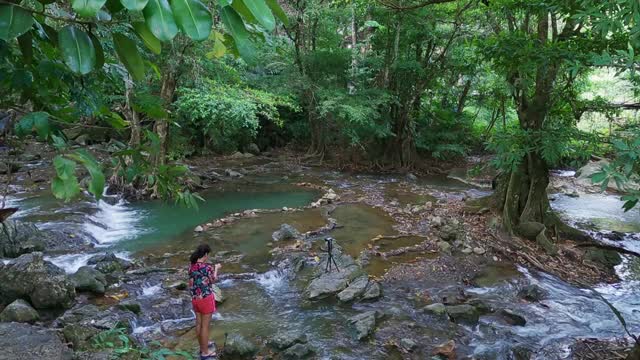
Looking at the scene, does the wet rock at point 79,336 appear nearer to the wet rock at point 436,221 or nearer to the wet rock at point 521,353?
the wet rock at point 521,353

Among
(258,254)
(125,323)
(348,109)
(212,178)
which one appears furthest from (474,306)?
(212,178)

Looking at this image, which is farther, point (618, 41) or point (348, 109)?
point (348, 109)

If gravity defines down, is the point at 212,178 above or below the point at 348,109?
below

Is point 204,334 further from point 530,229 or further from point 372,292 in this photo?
point 530,229

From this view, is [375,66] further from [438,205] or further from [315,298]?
[315,298]

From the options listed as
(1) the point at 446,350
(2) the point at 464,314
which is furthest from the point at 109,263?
(2) the point at 464,314

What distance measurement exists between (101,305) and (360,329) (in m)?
3.42

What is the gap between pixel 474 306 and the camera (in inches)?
256

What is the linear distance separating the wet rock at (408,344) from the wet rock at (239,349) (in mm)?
1721

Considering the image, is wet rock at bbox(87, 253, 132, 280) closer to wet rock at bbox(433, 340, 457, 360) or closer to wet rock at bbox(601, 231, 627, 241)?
wet rock at bbox(433, 340, 457, 360)

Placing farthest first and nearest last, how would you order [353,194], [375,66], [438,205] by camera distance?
[375,66]
[353,194]
[438,205]

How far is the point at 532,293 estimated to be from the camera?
697 cm

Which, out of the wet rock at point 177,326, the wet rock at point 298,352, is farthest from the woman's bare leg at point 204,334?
the wet rock at point 298,352

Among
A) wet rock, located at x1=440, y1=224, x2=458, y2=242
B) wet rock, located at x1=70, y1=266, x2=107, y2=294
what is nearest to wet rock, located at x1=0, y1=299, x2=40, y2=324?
wet rock, located at x1=70, y1=266, x2=107, y2=294
